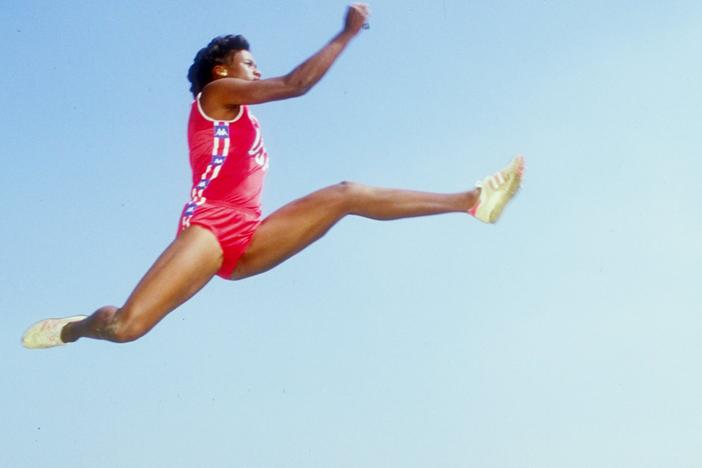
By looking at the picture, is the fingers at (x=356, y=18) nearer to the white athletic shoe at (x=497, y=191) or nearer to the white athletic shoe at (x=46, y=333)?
the white athletic shoe at (x=497, y=191)

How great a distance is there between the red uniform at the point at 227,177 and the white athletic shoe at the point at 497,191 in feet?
5.63

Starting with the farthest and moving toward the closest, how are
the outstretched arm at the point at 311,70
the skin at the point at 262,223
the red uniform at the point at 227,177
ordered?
the red uniform at the point at 227,177 < the skin at the point at 262,223 < the outstretched arm at the point at 311,70

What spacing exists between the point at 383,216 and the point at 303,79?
47.7 inches

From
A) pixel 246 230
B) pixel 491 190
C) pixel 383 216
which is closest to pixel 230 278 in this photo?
pixel 246 230

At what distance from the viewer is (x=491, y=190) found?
8.64 metres

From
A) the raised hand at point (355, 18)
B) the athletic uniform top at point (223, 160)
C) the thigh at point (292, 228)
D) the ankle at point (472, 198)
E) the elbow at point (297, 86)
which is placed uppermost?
the raised hand at point (355, 18)

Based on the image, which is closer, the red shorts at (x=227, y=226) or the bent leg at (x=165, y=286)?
the bent leg at (x=165, y=286)

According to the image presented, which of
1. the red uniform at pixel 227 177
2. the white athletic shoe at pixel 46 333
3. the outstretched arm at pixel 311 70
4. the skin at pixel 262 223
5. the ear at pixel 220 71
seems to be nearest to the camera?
the outstretched arm at pixel 311 70

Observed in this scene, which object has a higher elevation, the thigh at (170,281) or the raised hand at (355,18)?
the raised hand at (355,18)

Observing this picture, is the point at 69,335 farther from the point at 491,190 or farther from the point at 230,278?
the point at 491,190

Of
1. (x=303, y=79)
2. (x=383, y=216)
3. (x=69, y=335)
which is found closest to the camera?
(x=303, y=79)

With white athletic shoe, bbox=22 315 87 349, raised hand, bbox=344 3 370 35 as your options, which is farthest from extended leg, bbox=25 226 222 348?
raised hand, bbox=344 3 370 35

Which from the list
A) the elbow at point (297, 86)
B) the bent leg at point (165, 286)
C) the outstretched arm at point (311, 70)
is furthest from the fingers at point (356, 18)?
the bent leg at point (165, 286)

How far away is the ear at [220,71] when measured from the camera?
8.73m
